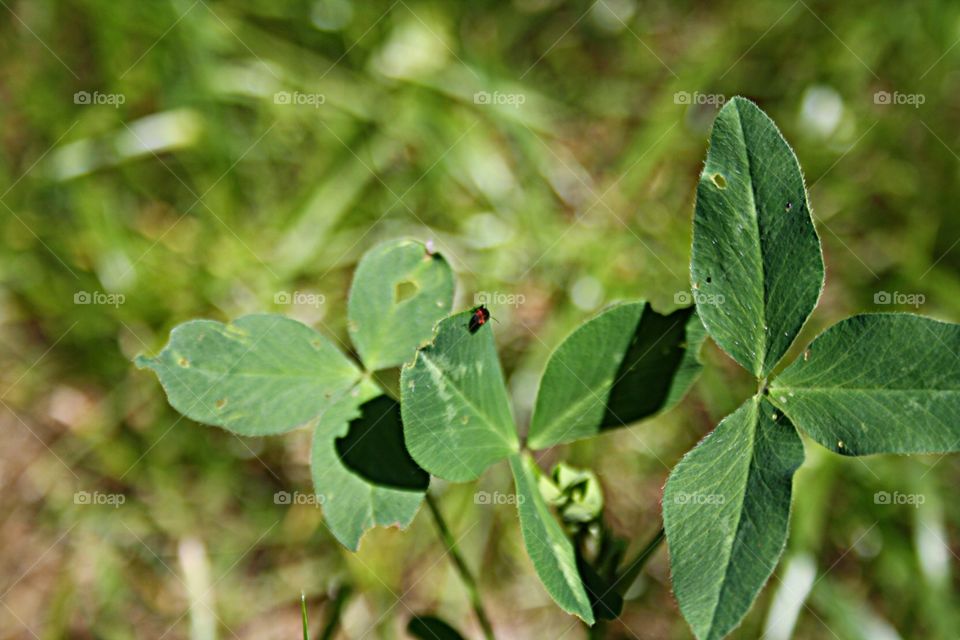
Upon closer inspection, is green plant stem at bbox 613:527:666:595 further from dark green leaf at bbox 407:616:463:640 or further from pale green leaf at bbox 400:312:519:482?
dark green leaf at bbox 407:616:463:640

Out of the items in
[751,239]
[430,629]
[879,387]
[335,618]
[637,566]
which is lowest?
[335,618]

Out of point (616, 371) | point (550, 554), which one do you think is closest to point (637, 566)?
point (550, 554)

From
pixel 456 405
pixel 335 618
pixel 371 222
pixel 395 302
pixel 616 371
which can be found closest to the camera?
pixel 456 405

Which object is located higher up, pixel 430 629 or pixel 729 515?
pixel 729 515

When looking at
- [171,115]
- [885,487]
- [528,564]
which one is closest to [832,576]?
[885,487]

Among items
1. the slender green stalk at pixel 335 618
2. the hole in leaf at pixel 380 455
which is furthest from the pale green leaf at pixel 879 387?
the slender green stalk at pixel 335 618

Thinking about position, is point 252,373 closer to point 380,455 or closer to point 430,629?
point 380,455

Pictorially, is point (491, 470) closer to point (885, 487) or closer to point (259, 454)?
point (259, 454)
